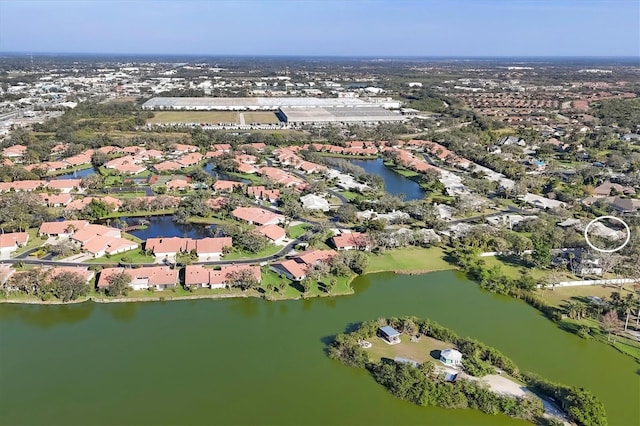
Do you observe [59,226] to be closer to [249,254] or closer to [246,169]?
[249,254]

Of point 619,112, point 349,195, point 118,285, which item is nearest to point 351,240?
point 349,195

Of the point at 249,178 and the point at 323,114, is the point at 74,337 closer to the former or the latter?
the point at 249,178

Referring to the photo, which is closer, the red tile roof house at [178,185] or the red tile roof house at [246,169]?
the red tile roof house at [178,185]

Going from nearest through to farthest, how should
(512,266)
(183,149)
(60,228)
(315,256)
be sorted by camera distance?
(315,256) < (512,266) < (60,228) < (183,149)

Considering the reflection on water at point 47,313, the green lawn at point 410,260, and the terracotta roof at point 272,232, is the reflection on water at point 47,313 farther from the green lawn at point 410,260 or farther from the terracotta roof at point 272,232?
the green lawn at point 410,260

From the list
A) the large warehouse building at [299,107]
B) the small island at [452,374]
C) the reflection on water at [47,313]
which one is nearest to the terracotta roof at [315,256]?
the small island at [452,374]

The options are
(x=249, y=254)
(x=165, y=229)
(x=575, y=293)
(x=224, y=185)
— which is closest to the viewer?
(x=575, y=293)
